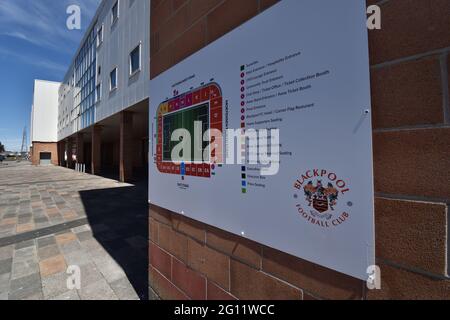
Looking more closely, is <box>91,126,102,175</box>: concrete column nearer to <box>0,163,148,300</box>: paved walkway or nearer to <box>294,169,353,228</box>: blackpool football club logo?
<box>0,163,148,300</box>: paved walkway

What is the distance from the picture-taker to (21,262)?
3291mm

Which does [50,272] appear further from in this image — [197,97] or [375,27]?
[375,27]

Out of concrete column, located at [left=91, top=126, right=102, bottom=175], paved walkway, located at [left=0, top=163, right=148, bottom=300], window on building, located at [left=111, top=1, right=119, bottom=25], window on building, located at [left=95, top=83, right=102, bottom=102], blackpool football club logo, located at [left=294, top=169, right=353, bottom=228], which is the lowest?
paved walkway, located at [left=0, top=163, right=148, bottom=300]

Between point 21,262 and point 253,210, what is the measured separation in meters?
3.86

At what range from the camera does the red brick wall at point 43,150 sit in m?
34.2

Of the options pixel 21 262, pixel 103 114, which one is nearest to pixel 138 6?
pixel 103 114

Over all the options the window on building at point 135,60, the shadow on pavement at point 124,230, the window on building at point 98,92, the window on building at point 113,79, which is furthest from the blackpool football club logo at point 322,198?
the window on building at point 98,92

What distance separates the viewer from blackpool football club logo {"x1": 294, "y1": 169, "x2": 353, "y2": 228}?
0.92 meters

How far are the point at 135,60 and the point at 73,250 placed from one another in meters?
9.89

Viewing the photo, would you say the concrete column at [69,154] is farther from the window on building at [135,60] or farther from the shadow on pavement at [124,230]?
the shadow on pavement at [124,230]

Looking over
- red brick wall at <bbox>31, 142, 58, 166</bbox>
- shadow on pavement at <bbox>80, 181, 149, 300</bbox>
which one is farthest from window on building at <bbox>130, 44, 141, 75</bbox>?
red brick wall at <bbox>31, 142, 58, 166</bbox>

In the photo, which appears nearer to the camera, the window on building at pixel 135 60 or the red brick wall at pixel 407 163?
the red brick wall at pixel 407 163

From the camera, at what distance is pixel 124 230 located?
4.76m

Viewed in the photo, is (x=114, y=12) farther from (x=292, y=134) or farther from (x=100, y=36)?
(x=292, y=134)
